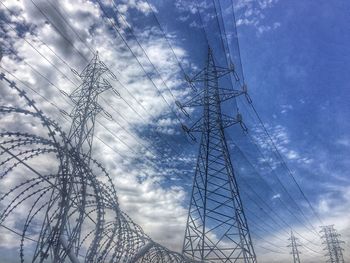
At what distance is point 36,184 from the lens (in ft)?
40.4

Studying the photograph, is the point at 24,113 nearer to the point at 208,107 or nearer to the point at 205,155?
the point at 205,155

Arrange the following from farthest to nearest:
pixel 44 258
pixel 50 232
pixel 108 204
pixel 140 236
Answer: pixel 140 236, pixel 108 204, pixel 50 232, pixel 44 258

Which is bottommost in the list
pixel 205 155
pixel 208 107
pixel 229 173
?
pixel 229 173

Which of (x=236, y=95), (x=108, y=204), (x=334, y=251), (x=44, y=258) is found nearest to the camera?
(x=44, y=258)

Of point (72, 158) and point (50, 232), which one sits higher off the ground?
point (72, 158)

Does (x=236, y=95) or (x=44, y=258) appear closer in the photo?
(x=44, y=258)

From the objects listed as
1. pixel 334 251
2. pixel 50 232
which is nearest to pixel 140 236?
pixel 50 232

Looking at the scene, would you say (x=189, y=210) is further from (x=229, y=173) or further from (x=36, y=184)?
(x=36, y=184)

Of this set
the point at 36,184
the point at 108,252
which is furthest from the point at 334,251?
the point at 36,184

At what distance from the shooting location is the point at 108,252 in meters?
14.5

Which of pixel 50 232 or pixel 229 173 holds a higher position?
pixel 229 173

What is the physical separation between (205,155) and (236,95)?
5.10 metres

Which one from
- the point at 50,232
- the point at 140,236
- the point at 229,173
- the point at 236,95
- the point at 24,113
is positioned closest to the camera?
the point at 24,113

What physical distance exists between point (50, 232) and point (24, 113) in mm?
6468
